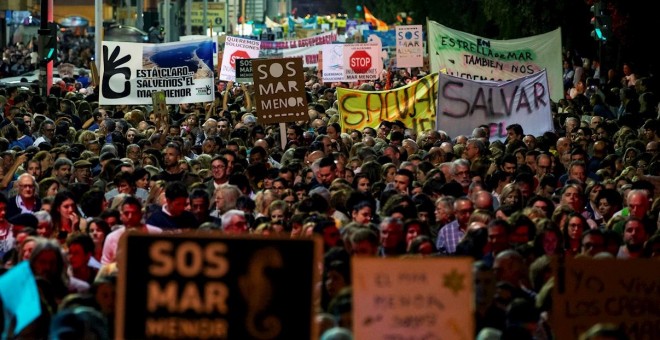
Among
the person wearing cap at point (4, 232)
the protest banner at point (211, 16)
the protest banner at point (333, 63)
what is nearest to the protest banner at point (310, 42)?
the protest banner at point (333, 63)

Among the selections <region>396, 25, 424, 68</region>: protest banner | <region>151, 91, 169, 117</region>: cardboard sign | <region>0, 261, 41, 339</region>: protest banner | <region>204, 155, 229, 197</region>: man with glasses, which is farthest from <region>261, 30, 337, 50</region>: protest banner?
<region>0, 261, 41, 339</region>: protest banner

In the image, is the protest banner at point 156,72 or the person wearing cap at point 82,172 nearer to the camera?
the person wearing cap at point 82,172

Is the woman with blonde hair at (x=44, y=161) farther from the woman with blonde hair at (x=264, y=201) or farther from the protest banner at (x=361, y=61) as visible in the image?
the protest banner at (x=361, y=61)

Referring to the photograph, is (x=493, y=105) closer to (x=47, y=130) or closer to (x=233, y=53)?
(x=47, y=130)

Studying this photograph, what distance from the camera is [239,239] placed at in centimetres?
779

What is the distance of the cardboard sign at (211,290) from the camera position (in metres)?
7.66

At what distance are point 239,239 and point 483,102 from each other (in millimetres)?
15454

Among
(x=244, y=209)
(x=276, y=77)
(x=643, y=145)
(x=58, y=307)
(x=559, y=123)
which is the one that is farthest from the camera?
(x=559, y=123)

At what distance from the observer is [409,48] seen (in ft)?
124

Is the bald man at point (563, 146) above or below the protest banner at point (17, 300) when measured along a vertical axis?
above

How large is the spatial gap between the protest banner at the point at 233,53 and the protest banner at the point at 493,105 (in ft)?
34.4

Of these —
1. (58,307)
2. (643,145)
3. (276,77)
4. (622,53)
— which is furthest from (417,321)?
(622,53)

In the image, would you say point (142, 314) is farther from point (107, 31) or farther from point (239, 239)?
point (107, 31)

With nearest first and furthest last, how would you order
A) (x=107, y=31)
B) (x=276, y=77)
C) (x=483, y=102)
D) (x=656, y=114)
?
1. (x=276, y=77)
2. (x=483, y=102)
3. (x=656, y=114)
4. (x=107, y=31)
